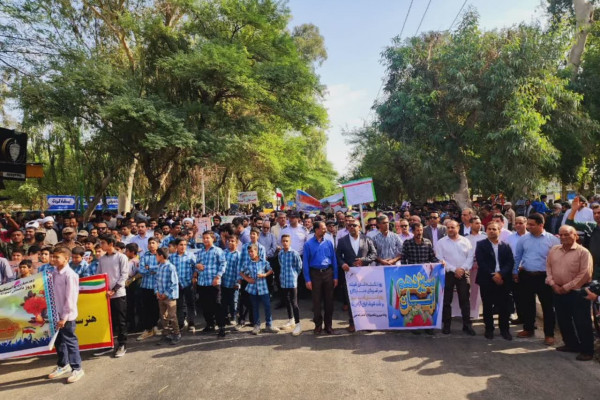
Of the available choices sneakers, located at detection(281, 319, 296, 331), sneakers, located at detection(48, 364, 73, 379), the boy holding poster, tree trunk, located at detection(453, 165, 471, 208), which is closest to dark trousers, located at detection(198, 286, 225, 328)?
sneakers, located at detection(281, 319, 296, 331)

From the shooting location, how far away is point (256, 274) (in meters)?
6.76

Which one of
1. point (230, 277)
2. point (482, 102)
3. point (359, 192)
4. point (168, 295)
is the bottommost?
point (168, 295)

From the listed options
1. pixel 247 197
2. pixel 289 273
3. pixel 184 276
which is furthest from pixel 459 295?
pixel 247 197

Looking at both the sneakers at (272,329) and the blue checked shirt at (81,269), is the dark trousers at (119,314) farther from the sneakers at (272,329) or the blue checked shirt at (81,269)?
the sneakers at (272,329)

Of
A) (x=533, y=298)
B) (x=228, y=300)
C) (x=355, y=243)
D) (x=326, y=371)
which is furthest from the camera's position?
(x=228, y=300)

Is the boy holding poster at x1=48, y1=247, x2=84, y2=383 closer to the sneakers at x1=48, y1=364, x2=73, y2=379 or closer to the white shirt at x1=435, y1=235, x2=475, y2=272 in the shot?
the sneakers at x1=48, y1=364, x2=73, y2=379

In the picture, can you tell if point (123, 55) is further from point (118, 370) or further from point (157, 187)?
point (118, 370)

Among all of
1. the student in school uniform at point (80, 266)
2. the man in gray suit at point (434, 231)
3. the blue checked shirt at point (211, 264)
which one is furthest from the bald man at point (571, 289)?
the student in school uniform at point (80, 266)

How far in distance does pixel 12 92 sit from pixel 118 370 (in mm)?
9653

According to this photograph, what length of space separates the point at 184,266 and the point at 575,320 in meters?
5.86

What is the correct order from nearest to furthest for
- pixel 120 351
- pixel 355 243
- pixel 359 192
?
pixel 120 351 → pixel 355 243 → pixel 359 192

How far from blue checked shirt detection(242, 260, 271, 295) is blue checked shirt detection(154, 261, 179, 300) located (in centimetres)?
116

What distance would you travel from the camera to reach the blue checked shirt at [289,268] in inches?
268

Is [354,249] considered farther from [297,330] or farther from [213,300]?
[213,300]
